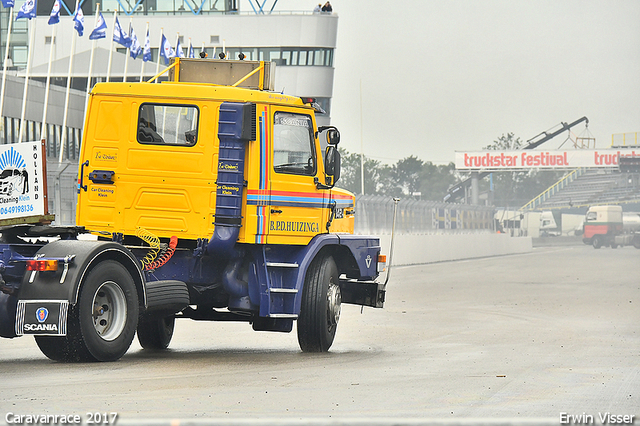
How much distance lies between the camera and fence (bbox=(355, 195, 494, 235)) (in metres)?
33.9

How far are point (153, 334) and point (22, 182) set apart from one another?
109 inches

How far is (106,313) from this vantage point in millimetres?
9352

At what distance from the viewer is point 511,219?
77.8 m

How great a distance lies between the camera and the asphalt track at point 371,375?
6719 millimetres

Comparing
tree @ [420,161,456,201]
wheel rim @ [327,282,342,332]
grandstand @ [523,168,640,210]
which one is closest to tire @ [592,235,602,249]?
grandstand @ [523,168,640,210]

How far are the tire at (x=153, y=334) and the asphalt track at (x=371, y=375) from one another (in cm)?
16

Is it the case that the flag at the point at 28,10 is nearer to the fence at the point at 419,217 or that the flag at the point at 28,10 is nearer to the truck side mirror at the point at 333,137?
the fence at the point at 419,217

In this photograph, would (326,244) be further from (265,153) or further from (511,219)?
(511,219)

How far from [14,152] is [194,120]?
1900 mm

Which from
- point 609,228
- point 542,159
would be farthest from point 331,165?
point 542,159

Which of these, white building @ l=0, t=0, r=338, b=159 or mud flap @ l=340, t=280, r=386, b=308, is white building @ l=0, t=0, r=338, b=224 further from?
mud flap @ l=340, t=280, r=386, b=308

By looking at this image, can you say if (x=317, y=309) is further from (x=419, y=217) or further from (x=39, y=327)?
(x=419, y=217)

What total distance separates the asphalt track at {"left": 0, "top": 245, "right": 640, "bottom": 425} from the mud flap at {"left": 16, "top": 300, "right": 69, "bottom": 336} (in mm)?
377

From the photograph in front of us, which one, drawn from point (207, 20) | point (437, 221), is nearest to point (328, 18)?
point (207, 20)
